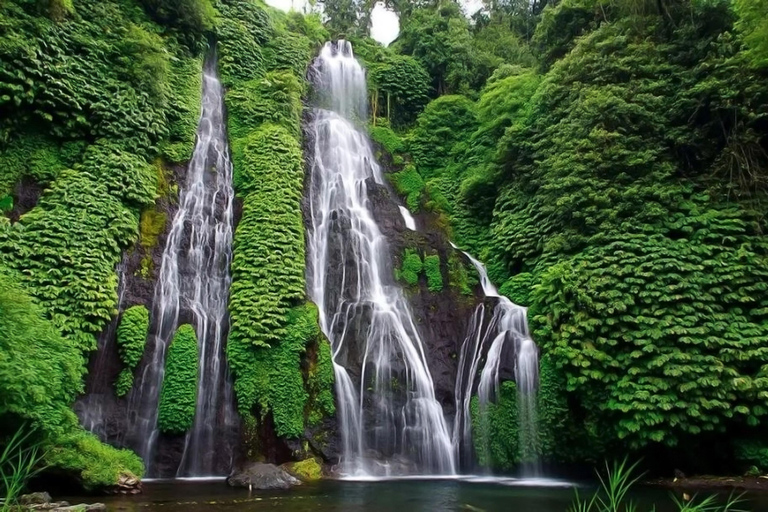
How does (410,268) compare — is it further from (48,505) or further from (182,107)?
(48,505)

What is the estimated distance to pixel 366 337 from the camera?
43.4 ft

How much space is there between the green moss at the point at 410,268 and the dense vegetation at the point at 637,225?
5.3 inches

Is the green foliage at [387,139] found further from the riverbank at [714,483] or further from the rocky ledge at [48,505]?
the rocky ledge at [48,505]

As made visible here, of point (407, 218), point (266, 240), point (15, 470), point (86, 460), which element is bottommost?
point (86, 460)

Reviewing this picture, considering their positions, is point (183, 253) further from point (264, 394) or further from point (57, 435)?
point (57, 435)

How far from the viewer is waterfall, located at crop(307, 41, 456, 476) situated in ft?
39.4

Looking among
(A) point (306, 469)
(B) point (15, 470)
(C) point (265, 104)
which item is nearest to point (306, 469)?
(A) point (306, 469)

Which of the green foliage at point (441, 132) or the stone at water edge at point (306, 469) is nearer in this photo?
the stone at water edge at point (306, 469)

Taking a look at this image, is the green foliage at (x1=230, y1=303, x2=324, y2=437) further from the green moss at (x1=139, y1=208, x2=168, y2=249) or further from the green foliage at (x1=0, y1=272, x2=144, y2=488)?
the green moss at (x1=139, y1=208, x2=168, y2=249)

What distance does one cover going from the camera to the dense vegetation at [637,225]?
1020 cm

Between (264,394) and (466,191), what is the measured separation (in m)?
9.81

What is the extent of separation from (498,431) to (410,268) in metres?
5.36

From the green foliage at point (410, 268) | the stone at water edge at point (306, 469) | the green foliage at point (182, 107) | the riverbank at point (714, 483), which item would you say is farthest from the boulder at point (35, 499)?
the green foliage at point (182, 107)

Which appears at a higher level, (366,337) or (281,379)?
(366,337)
